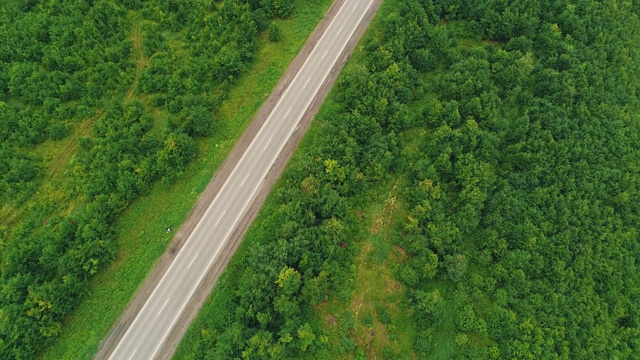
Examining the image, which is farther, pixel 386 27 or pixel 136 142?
pixel 386 27

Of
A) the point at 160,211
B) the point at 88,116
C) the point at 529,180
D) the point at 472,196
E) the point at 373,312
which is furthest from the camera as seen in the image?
the point at 88,116

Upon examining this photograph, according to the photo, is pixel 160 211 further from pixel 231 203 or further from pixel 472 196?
Result: pixel 472 196

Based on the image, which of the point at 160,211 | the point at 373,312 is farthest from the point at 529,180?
the point at 160,211

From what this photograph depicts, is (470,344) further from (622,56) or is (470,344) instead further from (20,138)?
(20,138)

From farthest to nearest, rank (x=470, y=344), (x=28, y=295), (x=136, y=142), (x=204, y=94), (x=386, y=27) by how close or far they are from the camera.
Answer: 1. (x=386, y=27)
2. (x=204, y=94)
3. (x=136, y=142)
4. (x=470, y=344)
5. (x=28, y=295)

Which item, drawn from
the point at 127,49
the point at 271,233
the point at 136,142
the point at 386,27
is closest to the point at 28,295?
the point at 136,142

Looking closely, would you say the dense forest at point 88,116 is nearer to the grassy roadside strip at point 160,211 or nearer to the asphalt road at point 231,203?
the grassy roadside strip at point 160,211
